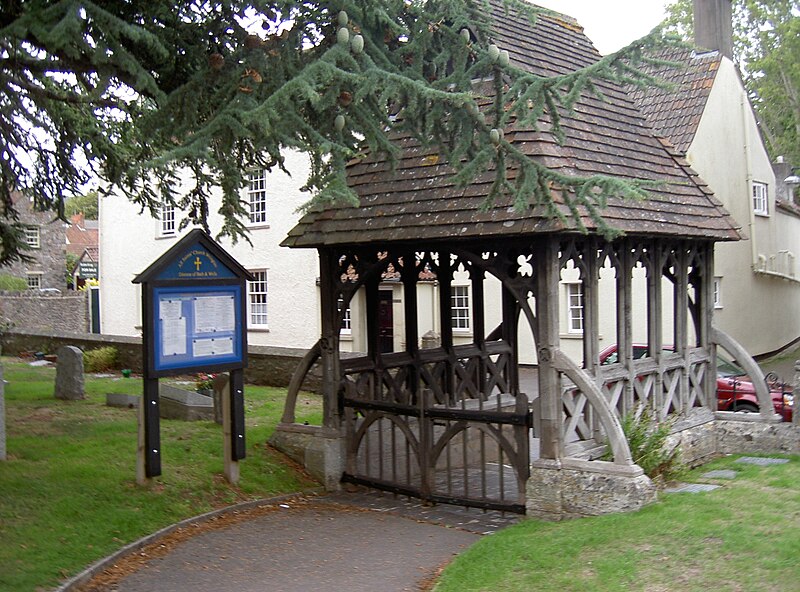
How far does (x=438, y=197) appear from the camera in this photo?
10539 mm

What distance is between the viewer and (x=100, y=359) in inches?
914

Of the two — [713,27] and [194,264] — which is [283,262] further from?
[194,264]

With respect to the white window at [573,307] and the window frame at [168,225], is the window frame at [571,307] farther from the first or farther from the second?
the window frame at [168,225]

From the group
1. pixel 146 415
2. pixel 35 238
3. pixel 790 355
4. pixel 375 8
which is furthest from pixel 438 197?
pixel 35 238

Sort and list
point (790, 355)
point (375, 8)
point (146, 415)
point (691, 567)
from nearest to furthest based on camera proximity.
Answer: point (691, 567), point (375, 8), point (146, 415), point (790, 355)

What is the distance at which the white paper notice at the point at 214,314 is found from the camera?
10.1 m

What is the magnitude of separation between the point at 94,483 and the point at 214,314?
7.57 feet

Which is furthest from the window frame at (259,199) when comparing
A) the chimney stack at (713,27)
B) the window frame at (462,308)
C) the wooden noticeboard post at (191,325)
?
the wooden noticeboard post at (191,325)

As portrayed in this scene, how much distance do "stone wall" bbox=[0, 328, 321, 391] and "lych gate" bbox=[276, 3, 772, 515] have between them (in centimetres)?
297

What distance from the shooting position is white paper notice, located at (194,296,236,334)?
33.0 feet

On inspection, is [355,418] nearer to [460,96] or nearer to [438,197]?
[438,197]

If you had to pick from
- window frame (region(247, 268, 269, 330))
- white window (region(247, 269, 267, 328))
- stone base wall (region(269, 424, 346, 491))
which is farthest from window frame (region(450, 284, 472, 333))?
stone base wall (region(269, 424, 346, 491))

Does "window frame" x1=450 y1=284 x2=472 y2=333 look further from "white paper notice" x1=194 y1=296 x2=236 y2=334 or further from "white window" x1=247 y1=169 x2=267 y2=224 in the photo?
"white paper notice" x1=194 y1=296 x2=236 y2=334

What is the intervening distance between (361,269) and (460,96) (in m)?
3.94
